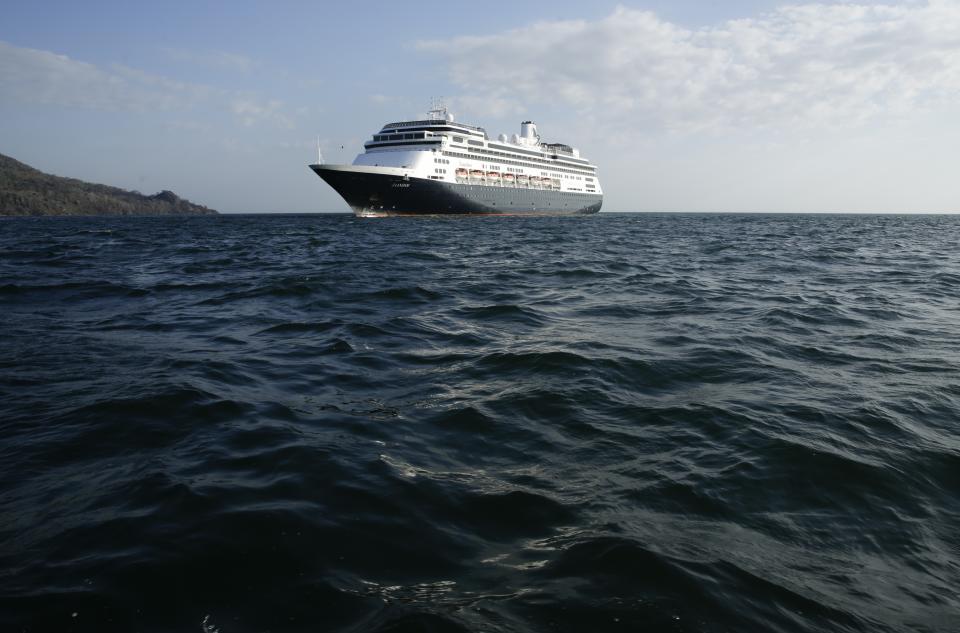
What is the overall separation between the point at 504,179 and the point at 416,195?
16.1m

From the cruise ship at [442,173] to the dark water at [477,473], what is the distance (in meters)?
45.0

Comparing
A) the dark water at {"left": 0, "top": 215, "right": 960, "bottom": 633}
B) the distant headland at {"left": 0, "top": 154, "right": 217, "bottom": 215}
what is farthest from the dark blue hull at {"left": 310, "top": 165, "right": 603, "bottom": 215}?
the distant headland at {"left": 0, "top": 154, "right": 217, "bottom": 215}

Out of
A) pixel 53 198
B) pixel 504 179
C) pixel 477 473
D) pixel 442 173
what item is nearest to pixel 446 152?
pixel 442 173

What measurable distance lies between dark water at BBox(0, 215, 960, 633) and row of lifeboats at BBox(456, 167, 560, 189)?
53333 mm

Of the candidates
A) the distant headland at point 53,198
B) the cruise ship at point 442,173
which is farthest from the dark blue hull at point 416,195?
the distant headland at point 53,198

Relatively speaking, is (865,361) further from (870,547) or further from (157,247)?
(157,247)

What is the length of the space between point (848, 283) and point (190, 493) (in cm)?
1589

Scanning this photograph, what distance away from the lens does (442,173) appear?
57.0 m

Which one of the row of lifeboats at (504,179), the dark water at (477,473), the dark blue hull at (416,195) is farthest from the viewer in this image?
the row of lifeboats at (504,179)

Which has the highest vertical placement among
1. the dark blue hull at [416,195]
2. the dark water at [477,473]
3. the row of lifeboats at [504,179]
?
the row of lifeboats at [504,179]

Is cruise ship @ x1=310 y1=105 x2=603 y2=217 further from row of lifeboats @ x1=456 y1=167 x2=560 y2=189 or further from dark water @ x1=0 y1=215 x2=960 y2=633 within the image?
dark water @ x1=0 y1=215 x2=960 y2=633

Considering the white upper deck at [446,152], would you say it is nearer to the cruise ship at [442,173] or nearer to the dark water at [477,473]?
the cruise ship at [442,173]

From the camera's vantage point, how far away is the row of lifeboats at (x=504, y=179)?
60.2 metres

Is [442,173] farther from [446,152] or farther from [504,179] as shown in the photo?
[504,179]
